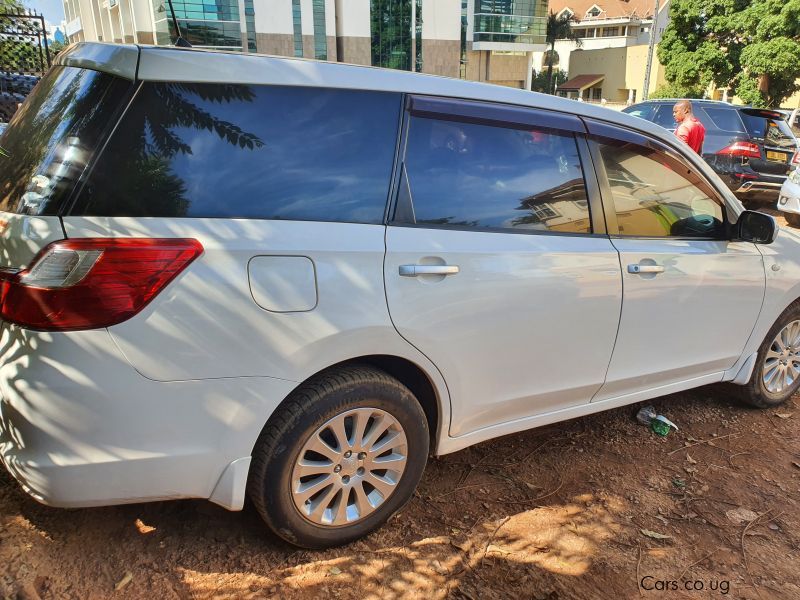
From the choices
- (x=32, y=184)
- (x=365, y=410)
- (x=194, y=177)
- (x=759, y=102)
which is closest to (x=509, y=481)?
(x=365, y=410)

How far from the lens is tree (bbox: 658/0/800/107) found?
28531 millimetres

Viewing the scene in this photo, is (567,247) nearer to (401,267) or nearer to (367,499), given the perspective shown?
(401,267)

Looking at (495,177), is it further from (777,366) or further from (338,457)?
(777,366)

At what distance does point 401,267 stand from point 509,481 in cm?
142

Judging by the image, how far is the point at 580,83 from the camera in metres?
68.4

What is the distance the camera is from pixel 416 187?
98.7 inches

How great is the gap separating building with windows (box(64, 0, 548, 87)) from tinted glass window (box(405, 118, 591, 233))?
2751 cm

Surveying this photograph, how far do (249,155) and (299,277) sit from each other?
0.45 m

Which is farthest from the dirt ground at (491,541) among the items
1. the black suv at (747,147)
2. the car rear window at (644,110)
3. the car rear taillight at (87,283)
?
the car rear window at (644,110)

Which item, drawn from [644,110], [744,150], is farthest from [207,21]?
[744,150]

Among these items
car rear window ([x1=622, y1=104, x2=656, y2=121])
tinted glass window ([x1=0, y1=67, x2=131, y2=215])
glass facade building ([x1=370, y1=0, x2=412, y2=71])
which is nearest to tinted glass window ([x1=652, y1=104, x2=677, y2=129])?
car rear window ([x1=622, y1=104, x2=656, y2=121])

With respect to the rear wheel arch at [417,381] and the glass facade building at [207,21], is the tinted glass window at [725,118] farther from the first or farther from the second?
the glass facade building at [207,21]

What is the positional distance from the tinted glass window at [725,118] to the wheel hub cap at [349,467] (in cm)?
1072

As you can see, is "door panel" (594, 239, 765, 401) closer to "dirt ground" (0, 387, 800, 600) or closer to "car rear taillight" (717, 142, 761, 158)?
"dirt ground" (0, 387, 800, 600)
